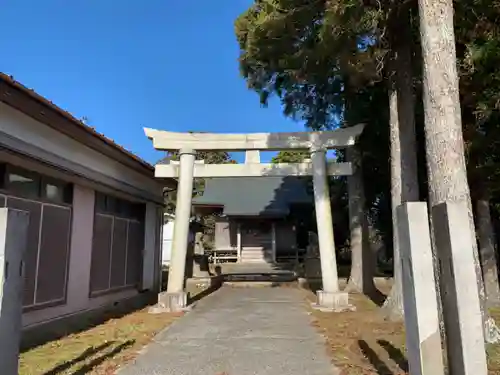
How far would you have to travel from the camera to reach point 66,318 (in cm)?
819

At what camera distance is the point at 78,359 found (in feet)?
18.4

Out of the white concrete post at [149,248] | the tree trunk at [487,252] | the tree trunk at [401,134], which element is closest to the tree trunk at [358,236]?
the tree trunk at [487,252]

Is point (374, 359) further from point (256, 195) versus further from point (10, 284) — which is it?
point (256, 195)

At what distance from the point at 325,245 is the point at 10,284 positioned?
8113 millimetres

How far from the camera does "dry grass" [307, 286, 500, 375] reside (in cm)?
523

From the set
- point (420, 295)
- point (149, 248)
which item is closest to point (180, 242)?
point (149, 248)

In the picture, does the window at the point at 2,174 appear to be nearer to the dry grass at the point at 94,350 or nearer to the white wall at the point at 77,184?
the white wall at the point at 77,184

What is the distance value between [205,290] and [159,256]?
2149mm

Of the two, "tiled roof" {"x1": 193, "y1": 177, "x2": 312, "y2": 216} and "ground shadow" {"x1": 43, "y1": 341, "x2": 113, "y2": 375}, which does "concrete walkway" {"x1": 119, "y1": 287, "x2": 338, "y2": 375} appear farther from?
"tiled roof" {"x1": 193, "y1": 177, "x2": 312, "y2": 216}

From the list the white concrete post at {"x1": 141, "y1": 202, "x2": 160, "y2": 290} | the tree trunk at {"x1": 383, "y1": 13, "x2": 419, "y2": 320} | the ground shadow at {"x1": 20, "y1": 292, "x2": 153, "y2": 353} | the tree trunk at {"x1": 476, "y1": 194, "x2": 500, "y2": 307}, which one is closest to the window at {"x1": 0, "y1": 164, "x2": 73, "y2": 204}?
the ground shadow at {"x1": 20, "y1": 292, "x2": 153, "y2": 353}

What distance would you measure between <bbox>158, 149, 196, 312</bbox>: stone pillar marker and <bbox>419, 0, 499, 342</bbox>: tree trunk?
6.28 m

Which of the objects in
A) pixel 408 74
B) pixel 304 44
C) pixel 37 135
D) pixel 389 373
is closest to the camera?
pixel 389 373

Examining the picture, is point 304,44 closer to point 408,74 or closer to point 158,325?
point 408,74

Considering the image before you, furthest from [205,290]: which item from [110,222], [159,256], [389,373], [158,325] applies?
[389,373]
